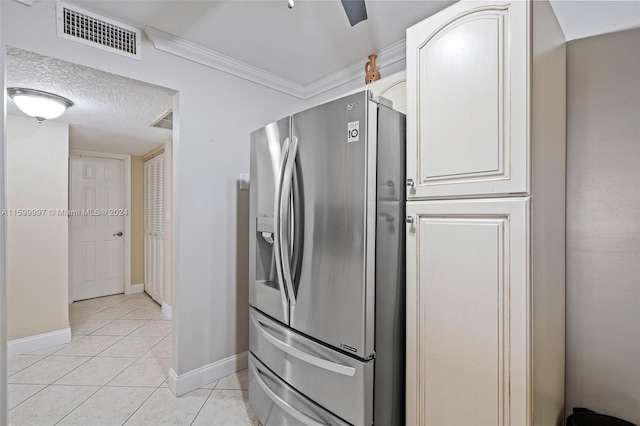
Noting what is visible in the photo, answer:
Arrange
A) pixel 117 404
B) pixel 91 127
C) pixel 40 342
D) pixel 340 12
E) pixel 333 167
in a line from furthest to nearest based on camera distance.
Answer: pixel 91 127 < pixel 40 342 < pixel 117 404 < pixel 340 12 < pixel 333 167

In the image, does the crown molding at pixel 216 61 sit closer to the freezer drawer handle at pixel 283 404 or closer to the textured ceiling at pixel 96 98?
the textured ceiling at pixel 96 98

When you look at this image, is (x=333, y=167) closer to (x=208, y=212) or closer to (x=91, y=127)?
(x=208, y=212)

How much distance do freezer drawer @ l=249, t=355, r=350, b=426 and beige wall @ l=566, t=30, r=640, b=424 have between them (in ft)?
3.95

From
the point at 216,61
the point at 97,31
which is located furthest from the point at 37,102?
the point at 216,61

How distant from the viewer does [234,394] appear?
7.14ft

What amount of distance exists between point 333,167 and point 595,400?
5.35 feet

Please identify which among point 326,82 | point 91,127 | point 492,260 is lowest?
point 492,260

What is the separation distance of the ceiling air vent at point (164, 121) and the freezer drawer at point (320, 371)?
86.4 inches

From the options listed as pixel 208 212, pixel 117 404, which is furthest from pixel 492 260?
pixel 117 404

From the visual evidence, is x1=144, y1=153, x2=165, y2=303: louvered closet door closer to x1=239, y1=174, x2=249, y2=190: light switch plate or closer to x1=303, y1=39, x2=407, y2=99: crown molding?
x1=239, y1=174, x2=249, y2=190: light switch plate

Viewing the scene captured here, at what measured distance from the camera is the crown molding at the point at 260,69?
2.05m

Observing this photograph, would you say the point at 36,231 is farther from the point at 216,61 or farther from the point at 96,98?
the point at 216,61

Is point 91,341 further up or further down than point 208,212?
further down

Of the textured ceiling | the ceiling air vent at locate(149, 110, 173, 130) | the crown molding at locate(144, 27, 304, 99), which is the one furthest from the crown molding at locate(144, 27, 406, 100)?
the ceiling air vent at locate(149, 110, 173, 130)
